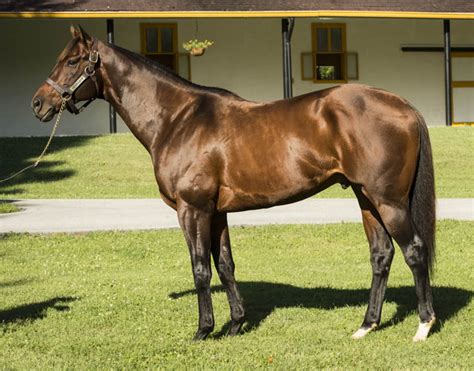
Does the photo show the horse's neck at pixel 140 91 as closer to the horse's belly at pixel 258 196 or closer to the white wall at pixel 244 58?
the horse's belly at pixel 258 196

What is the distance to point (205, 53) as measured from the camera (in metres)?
29.7

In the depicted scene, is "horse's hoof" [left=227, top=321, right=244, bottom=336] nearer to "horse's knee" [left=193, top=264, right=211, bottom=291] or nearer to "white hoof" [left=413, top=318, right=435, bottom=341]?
"horse's knee" [left=193, top=264, right=211, bottom=291]

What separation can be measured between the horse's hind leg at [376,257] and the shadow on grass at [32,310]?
2.85m

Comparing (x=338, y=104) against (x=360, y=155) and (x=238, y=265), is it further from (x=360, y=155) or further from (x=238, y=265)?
(x=238, y=265)

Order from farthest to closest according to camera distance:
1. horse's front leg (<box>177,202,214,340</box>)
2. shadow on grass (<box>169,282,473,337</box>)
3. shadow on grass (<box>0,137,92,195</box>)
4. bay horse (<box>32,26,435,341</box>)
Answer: shadow on grass (<box>0,137,92,195</box>) → shadow on grass (<box>169,282,473,337</box>) → horse's front leg (<box>177,202,214,340</box>) → bay horse (<box>32,26,435,341</box>)

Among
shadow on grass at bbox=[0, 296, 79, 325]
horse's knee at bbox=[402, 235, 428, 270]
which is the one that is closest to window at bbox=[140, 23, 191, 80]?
shadow on grass at bbox=[0, 296, 79, 325]

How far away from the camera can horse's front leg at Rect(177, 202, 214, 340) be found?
8045 mm

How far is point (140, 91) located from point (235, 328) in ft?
6.74

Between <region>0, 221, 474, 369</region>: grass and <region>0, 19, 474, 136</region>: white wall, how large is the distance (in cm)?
1515

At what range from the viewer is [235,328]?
841 centimetres

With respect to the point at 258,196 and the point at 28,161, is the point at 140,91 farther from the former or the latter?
the point at 28,161

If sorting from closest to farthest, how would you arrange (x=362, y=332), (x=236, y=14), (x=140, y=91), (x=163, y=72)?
1. (x=362, y=332)
2. (x=140, y=91)
3. (x=163, y=72)
4. (x=236, y=14)

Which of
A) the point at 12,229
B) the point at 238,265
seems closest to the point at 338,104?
the point at 238,265

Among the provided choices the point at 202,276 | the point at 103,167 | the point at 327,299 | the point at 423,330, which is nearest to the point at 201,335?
the point at 202,276
